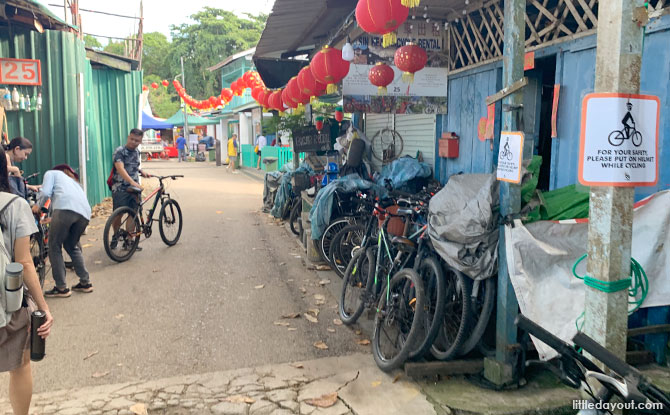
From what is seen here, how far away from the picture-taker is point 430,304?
14.0 feet

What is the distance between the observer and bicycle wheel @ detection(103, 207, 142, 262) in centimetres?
729

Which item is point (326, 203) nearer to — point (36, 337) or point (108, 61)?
point (36, 337)

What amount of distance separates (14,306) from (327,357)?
8.28ft

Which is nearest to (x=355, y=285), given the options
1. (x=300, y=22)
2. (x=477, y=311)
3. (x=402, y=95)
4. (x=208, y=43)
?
(x=477, y=311)

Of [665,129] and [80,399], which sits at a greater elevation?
[665,129]

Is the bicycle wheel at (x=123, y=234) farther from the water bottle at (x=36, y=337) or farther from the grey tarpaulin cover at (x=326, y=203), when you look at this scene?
the water bottle at (x=36, y=337)

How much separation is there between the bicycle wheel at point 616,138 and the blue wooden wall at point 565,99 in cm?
27

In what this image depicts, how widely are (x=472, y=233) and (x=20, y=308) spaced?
9.80ft

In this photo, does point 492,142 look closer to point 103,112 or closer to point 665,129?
point 665,129

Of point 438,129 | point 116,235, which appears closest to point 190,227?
point 116,235

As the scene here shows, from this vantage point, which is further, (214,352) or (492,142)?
(492,142)

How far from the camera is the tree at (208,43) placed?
42.6 meters

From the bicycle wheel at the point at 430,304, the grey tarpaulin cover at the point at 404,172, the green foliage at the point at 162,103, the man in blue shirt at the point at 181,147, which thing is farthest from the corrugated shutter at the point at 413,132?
the green foliage at the point at 162,103

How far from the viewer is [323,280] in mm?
6848
